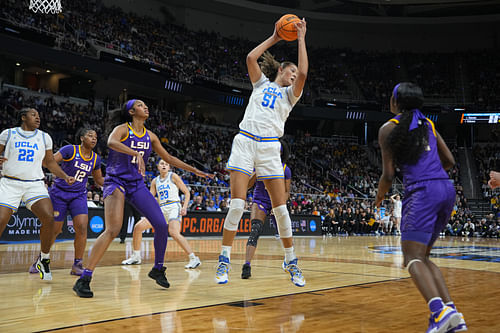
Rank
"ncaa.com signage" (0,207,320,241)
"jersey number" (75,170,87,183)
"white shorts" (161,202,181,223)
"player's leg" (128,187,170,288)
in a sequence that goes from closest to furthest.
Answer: "player's leg" (128,187,170,288) → "jersey number" (75,170,87,183) → "white shorts" (161,202,181,223) → "ncaa.com signage" (0,207,320,241)

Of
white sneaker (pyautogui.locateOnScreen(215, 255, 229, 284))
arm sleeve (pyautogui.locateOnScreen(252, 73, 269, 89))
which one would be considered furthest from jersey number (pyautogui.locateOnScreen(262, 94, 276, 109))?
white sneaker (pyautogui.locateOnScreen(215, 255, 229, 284))

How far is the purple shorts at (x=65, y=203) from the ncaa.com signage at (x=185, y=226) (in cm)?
333

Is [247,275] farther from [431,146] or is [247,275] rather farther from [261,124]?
[431,146]

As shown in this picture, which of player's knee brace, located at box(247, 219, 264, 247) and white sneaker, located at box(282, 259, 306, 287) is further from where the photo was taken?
player's knee brace, located at box(247, 219, 264, 247)

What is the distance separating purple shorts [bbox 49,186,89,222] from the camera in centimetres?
689

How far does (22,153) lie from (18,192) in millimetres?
473

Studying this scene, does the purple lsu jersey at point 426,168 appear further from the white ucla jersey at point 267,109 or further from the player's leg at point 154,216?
the player's leg at point 154,216

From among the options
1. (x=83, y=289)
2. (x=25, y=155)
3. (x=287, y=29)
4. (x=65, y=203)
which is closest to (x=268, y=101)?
(x=287, y=29)

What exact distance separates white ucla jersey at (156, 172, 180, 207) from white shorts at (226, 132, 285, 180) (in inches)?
132

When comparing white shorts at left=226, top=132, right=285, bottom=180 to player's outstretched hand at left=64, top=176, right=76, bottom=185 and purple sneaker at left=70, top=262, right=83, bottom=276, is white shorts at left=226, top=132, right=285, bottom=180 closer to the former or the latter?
player's outstretched hand at left=64, top=176, right=76, bottom=185

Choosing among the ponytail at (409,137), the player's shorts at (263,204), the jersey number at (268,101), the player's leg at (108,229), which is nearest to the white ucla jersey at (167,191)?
the player's shorts at (263,204)

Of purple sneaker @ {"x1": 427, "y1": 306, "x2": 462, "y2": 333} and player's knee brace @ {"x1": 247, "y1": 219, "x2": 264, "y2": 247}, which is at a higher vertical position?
player's knee brace @ {"x1": 247, "y1": 219, "x2": 264, "y2": 247}

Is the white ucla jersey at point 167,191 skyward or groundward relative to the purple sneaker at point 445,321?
skyward

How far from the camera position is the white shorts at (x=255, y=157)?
5425mm
